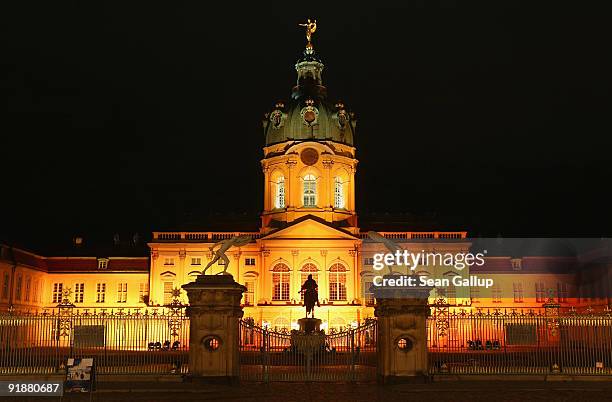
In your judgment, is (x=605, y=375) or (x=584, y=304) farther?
(x=584, y=304)

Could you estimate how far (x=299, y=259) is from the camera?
71375 mm

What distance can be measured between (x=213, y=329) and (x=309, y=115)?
52535 mm

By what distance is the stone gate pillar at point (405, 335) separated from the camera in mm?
23438

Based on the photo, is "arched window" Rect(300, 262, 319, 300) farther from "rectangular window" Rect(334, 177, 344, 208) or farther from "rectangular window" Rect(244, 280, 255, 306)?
"rectangular window" Rect(334, 177, 344, 208)

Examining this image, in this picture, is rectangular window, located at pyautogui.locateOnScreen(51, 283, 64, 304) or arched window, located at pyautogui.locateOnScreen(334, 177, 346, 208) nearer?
arched window, located at pyautogui.locateOnScreen(334, 177, 346, 208)

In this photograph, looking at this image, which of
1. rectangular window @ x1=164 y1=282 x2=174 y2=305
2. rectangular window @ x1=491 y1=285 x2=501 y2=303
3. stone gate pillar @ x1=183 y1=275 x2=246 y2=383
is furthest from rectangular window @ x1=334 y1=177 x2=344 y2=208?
stone gate pillar @ x1=183 y1=275 x2=246 y2=383

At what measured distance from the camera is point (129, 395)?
70.7ft

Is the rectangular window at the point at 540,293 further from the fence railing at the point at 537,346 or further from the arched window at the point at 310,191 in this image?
the fence railing at the point at 537,346

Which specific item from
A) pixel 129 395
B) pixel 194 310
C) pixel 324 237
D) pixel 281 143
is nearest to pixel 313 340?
pixel 194 310

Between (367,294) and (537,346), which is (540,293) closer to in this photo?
(367,294)

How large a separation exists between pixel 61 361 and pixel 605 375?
1734 centimetres

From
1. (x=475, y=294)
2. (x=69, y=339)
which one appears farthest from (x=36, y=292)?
(x=69, y=339)

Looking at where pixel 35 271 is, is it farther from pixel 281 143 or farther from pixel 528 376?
pixel 528 376

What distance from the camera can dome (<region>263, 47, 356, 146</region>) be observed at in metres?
74.8
